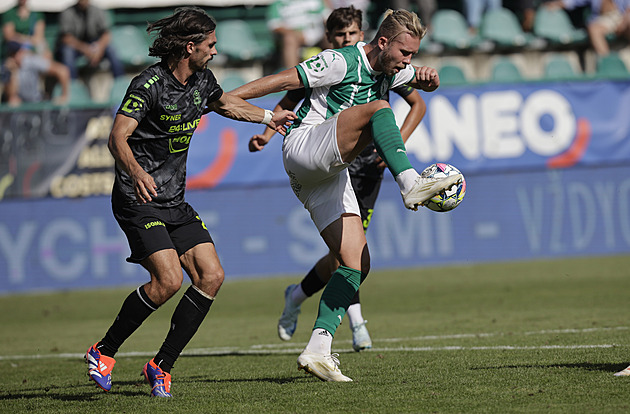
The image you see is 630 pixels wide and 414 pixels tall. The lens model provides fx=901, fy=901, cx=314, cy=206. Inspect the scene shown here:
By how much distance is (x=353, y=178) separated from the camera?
7590 mm

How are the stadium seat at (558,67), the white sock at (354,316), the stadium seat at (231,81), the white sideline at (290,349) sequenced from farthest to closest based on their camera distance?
the stadium seat at (558,67) → the stadium seat at (231,81) → the white sock at (354,316) → the white sideline at (290,349)

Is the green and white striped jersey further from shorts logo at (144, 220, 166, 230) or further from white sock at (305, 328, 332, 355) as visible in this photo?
white sock at (305, 328, 332, 355)

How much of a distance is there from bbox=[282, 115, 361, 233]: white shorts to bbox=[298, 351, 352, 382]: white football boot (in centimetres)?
86

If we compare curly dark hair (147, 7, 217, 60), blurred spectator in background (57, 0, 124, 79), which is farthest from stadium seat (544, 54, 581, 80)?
curly dark hair (147, 7, 217, 60)

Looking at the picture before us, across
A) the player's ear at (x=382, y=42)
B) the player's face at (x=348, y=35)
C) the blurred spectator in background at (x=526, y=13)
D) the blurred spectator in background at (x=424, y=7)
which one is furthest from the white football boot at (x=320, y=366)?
the blurred spectator in background at (x=526, y=13)

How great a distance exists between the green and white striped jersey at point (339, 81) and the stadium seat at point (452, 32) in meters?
11.7

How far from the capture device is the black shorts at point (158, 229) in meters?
5.14

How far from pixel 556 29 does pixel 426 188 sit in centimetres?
1399

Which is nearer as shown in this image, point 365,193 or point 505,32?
point 365,193

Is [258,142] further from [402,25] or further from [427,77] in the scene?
[402,25]

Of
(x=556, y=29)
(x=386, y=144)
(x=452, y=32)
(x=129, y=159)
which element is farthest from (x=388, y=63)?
(x=556, y=29)

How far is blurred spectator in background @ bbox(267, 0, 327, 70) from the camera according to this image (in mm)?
16391

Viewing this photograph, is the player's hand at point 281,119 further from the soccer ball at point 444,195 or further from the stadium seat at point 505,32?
the stadium seat at point 505,32

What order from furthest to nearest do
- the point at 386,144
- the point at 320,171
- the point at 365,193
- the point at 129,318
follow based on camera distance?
the point at 365,193 → the point at 320,171 → the point at 129,318 → the point at 386,144
